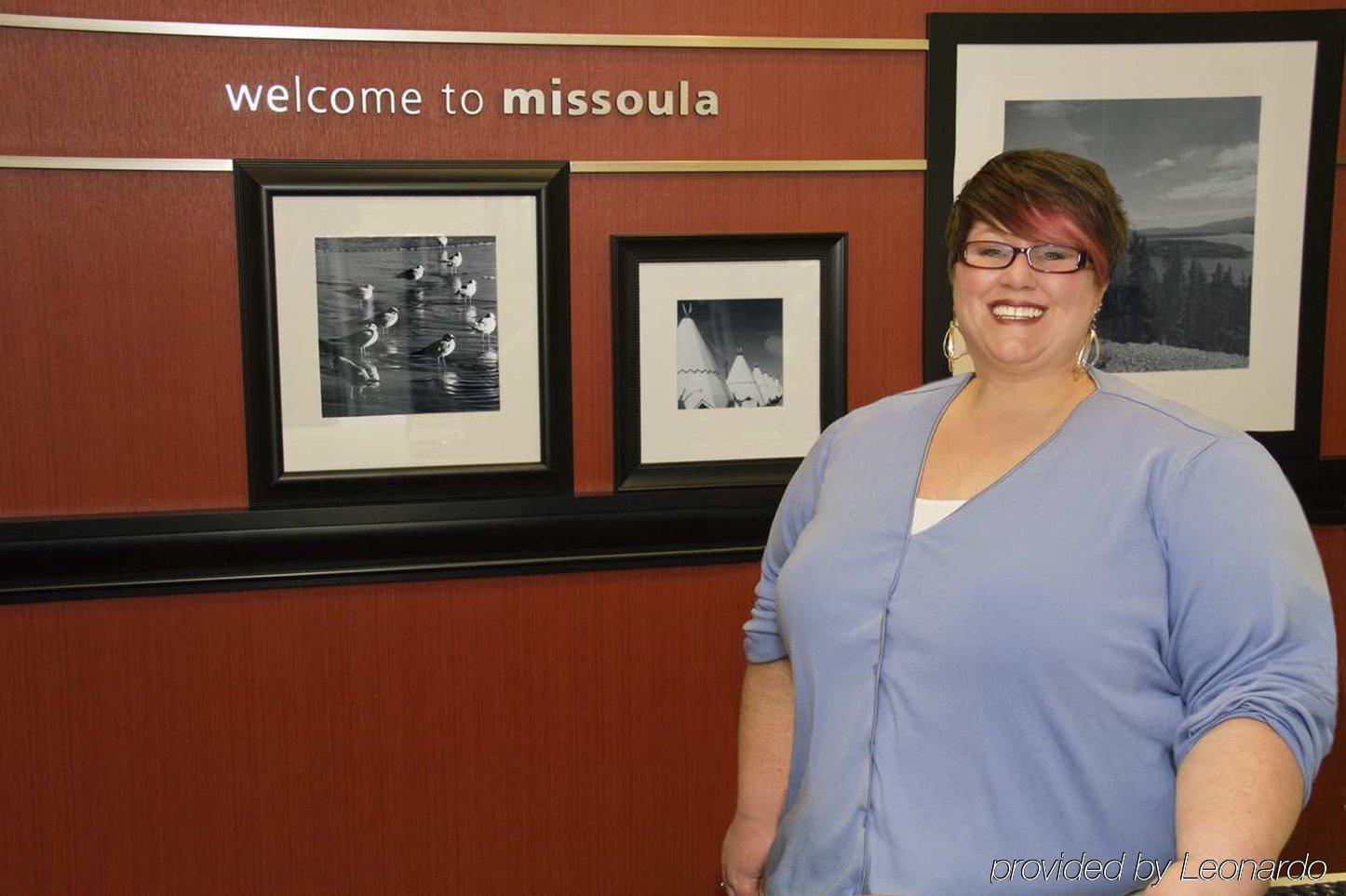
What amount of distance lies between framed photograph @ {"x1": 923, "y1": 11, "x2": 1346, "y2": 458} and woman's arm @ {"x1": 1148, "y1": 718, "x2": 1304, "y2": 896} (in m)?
1.64

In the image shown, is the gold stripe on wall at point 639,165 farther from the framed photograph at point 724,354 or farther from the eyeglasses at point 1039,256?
the eyeglasses at point 1039,256

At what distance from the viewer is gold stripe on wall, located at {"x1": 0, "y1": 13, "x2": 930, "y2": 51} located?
252 cm

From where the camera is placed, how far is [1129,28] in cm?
292

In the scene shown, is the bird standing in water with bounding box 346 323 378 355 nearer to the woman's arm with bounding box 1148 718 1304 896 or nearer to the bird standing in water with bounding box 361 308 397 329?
the bird standing in water with bounding box 361 308 397 329

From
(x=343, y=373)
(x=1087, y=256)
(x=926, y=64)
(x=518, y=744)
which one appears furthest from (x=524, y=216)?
(x=1087, y=256)

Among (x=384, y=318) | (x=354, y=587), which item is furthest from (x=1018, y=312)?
(x=354, y=587)

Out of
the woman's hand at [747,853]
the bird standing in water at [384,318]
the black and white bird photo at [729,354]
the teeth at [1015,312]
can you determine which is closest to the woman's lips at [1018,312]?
the teeth at [1015,312]

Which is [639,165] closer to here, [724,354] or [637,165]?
[637,165]

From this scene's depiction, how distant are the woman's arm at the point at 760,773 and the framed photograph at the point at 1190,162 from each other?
1160 mm

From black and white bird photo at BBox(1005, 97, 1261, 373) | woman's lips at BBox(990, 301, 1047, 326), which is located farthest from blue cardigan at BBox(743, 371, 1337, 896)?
black and white bird photo at BBox(1005, 97, 1261, 373)

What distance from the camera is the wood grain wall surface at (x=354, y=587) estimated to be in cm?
258

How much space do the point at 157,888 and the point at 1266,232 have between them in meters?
2.85

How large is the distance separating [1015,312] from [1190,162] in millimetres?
1490

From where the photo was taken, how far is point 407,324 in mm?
2705
